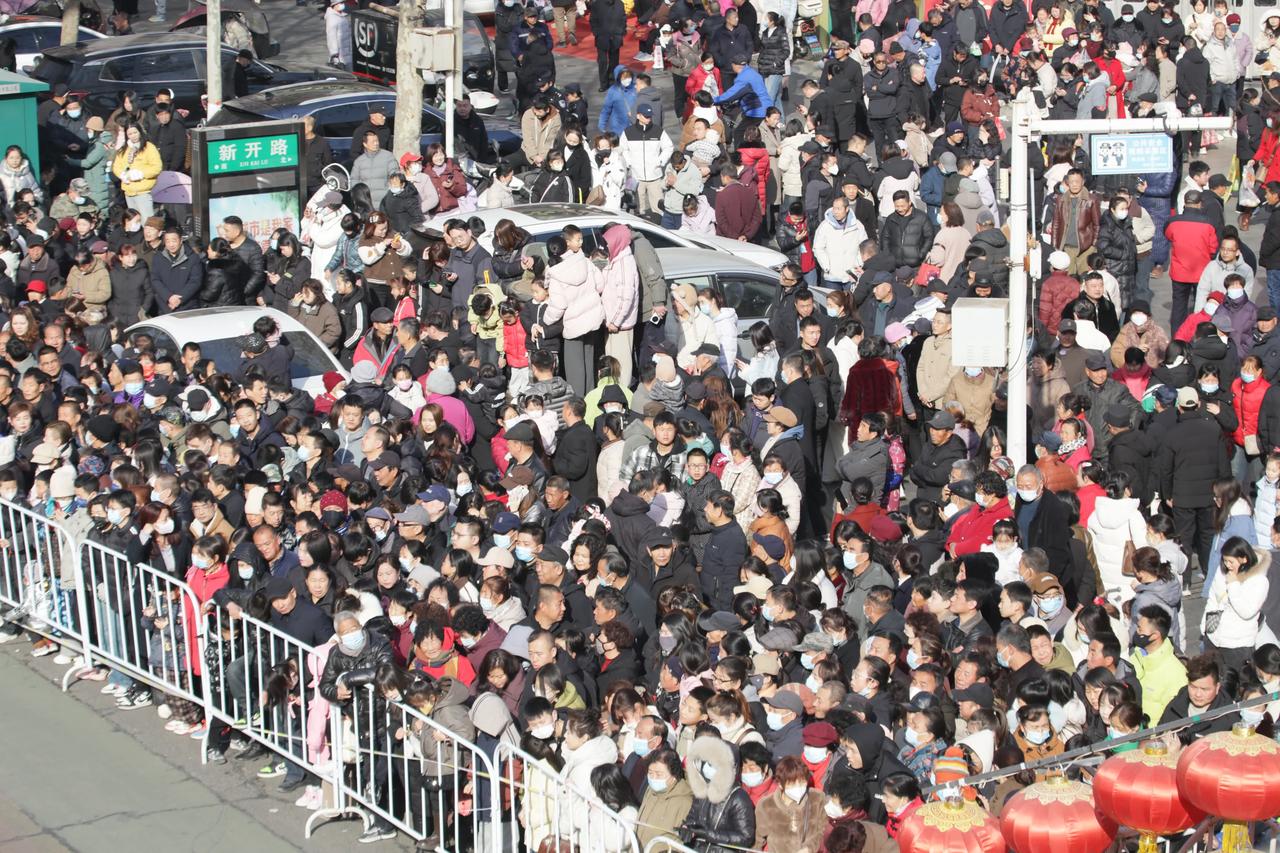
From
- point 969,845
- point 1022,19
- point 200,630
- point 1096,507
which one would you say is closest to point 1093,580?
point 1096,507

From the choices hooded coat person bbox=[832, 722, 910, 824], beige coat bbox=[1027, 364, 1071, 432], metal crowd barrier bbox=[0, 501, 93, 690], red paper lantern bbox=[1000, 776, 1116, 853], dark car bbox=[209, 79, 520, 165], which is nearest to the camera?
red paper lantern bbox=[1000, 776, 1116, 853]

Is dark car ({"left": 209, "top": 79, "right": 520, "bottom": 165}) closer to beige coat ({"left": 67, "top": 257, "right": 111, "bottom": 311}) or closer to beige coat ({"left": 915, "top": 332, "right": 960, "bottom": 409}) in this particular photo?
beige coat ({"left": 67, "top": 257, "right": 111, "bottom": 311})

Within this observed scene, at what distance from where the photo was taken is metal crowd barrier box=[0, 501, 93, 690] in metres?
13.2

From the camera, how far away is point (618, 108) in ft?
78.3

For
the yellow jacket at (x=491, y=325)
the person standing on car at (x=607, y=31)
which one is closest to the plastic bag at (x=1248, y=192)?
the yellow jacket at (x=491, y=325)

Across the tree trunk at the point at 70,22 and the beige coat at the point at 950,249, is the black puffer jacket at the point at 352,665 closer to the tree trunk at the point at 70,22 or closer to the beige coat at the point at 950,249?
the beige coat at the point at 950,249

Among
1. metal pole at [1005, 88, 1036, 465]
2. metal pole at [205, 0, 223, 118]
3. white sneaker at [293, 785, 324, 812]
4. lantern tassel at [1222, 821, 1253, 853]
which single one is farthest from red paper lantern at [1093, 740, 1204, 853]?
metal pole at [205, 0, 223, 118]

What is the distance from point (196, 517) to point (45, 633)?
1.54m

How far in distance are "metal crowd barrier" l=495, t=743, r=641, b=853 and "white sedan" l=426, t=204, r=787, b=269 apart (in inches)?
303

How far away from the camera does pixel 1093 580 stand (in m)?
12.9

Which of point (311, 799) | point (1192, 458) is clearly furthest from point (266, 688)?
point (1192, 458)

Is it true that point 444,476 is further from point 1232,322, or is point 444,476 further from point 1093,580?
point 1232,322

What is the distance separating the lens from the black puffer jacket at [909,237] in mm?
18344

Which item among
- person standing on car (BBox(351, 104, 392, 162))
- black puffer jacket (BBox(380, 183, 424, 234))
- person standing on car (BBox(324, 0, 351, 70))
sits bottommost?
black puffer jacket (BBox(380, 183, 424, 234))
